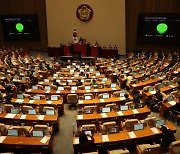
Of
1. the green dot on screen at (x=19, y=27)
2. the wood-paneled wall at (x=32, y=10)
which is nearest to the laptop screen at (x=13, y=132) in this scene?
the wood-paneled wall at (x=32, y=10)

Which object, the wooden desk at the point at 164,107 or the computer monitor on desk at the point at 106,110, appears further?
the wooden desk at the point at 164,107

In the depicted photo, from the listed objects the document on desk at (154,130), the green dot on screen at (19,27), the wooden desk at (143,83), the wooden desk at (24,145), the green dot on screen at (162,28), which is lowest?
the wooden desk at (24,145)

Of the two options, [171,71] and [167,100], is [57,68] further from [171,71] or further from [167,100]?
[167,100]

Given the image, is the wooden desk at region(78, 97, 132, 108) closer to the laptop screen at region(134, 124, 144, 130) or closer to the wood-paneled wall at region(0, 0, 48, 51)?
the laptop screen at region(134, 124, 144, 130)

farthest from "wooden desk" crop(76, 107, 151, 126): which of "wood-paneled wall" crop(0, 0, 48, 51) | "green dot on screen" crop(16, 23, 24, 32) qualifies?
"green dot on screen" crop(16, 23, 24, 32)

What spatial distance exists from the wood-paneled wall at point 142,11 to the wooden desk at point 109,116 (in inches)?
695

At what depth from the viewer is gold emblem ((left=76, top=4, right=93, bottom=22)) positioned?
25719 mm

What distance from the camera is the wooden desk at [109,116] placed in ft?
31.9

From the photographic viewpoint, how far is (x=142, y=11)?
2561 cm

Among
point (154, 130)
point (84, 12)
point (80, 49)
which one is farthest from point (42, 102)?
point (84, 12)

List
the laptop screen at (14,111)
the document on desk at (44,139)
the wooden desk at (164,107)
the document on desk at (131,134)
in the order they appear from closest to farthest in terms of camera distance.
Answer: the document on desk at (44,139), the document on desk at (131,134), the laptop screen at (14,111), the wooden desk at (164,107)

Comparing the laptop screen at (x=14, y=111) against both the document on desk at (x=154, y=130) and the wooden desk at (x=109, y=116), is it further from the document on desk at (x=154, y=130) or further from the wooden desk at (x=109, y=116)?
the document on desk at (x=154, y=130)

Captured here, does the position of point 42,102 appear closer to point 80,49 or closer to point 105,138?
point 105,138

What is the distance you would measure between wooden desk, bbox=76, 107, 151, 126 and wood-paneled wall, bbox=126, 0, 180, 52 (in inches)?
695
